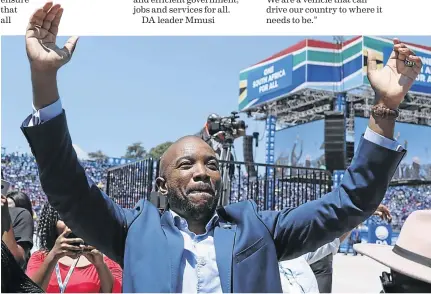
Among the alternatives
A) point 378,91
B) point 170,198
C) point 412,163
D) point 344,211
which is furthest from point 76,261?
point 412,163

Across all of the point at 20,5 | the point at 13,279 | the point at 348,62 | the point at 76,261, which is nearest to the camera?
the point at 13,279

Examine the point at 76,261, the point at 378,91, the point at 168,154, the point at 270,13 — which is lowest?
the point at 76,261

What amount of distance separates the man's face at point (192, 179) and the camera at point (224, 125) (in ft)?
6.43

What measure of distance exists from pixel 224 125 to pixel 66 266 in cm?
160

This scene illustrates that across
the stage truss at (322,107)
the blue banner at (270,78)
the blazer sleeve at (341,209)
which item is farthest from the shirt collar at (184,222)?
the stage truss at (322,107)

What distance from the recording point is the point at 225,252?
1193mm

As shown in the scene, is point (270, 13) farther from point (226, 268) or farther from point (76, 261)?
point (76, 261)

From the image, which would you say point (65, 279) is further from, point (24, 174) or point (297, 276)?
point (24, 174)

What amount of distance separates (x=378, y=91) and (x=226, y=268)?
0.54m

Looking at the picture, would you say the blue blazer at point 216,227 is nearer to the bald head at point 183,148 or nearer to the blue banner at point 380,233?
the bald head at point 183,148

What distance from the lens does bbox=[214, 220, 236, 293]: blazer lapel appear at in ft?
3.84

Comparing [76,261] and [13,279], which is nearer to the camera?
[13,279]

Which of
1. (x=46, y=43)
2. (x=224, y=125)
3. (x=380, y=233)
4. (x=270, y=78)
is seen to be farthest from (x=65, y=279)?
(x=270, y=78)

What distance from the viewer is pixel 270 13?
153 centimetres
